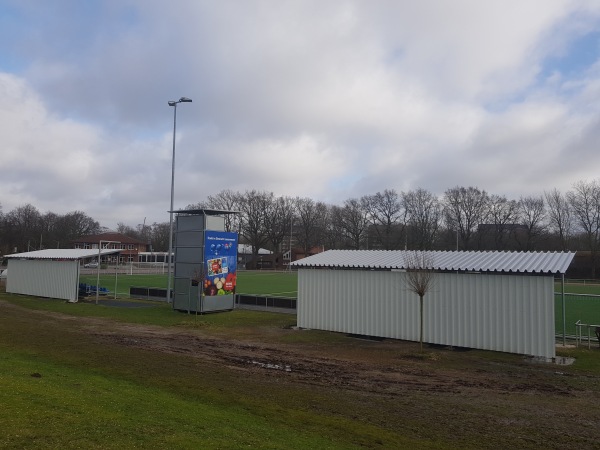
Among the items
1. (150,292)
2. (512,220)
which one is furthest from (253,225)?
(150,292)

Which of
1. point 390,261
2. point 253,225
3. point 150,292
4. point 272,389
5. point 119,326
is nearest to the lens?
point 272,389

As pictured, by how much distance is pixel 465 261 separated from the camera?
1781cm

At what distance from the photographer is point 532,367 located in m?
14.3

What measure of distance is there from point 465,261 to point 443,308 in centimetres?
188

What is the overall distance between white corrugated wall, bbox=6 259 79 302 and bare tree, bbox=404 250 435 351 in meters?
23.3

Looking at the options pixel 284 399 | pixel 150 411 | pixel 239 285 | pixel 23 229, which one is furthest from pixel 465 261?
pixel 23 229

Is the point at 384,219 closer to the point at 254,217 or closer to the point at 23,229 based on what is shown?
the point at 254,217

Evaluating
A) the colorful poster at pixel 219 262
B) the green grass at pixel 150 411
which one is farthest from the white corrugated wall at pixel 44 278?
the green grass at pixel 150 411

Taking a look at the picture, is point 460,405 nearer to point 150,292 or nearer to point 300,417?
point 300,417

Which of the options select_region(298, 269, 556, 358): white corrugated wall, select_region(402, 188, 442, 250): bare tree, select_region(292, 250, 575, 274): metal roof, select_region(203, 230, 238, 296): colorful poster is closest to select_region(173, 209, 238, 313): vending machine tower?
select_region(203, 230, 238, 296): colorful poster

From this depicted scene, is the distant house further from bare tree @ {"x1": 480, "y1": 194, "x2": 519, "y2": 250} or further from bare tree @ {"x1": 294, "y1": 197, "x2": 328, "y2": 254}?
bare tree @ {"x1": 480, "y1": 194, "x2": 519, "y2": 250}

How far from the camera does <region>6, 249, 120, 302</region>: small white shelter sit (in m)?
32.6

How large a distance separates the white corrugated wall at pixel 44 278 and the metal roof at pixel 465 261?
1883 cm

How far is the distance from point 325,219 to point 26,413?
104 metres
